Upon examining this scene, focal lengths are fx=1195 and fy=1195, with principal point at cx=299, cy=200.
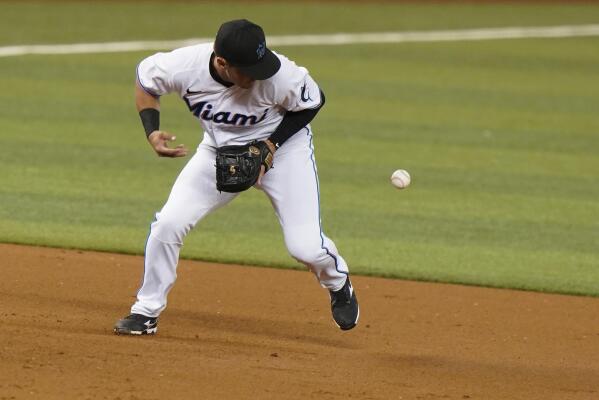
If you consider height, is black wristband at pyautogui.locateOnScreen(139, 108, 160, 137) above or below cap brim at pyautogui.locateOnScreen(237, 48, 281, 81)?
below

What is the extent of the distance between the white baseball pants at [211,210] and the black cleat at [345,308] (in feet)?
0.66

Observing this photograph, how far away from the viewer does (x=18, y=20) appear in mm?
18406

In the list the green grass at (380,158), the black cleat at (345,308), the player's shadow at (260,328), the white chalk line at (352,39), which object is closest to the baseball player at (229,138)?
the black cleat at (345,308)

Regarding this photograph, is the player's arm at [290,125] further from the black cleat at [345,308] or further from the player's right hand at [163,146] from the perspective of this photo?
the black cleat at [345,308]

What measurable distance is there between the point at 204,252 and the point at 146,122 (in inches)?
102

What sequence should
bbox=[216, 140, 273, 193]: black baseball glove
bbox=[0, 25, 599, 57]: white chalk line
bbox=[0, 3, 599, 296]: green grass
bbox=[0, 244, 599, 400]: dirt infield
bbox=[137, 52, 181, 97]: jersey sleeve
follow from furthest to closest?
bbox=[0, 25, 599, 57]: white chalk line, bbox=[0, 3, 599, 296]: green grass, bbox=[137, 52, 181, 97]: jersey sleeve, bbox=[216, 140, 273, 193]: black baseball glove, bbox=[0, 244, 599, 400]: dirt infield

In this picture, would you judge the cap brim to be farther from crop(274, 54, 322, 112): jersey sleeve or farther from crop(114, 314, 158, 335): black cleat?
crop(114, 314, 158, 335): black cleat

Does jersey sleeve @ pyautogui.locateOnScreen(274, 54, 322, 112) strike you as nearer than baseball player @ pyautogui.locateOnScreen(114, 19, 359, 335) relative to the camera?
No

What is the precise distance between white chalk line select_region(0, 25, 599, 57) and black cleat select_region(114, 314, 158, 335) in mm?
10110

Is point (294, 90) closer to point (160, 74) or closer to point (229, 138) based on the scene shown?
point (229, 138)

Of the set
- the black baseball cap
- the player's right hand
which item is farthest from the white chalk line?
the black baseball cap

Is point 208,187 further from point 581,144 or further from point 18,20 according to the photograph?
point 18,20

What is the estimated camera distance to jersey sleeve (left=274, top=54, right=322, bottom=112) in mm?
6100

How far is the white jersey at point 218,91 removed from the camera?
6.02 meters
